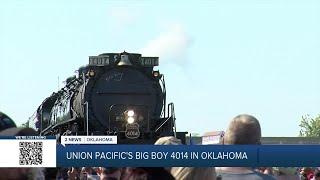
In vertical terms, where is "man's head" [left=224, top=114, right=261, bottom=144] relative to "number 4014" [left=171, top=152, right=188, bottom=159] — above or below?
above

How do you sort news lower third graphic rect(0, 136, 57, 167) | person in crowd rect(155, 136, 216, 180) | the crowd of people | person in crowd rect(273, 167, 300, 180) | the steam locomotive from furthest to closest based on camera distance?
the steam locomotive, person in crowd rect(273, 167, 300, 180), person in crowd rect(155, 136, 216, 180), news lower third graphic rect(0, 136, 57, 167), the crowd of people

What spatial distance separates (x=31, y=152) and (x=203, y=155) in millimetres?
1186

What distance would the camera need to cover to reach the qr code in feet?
13.8

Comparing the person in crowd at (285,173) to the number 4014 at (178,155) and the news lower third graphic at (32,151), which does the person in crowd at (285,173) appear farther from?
the news lower third graphic at (32,151)

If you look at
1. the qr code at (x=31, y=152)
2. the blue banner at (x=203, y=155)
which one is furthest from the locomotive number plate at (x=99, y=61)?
the blue banner at (x=203, y=155)

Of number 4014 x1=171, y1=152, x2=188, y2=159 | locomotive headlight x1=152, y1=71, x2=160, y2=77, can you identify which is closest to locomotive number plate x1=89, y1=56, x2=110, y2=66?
locomotive headlight x1=152, y1=71, x2=160, y2=77

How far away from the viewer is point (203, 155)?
4.41 meters

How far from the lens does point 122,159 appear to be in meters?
4.42

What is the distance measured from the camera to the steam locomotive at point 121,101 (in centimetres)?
1819

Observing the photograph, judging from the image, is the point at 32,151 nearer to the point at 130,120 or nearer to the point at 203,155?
the point at 203,155

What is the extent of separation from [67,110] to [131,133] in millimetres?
2714

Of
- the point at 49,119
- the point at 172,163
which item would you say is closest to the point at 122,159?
the point at 172,163

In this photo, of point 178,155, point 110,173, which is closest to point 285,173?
point 110,173

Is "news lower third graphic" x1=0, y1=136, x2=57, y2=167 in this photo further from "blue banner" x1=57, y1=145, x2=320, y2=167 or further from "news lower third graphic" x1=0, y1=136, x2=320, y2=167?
"blue banner" x1=57, y1=145, x2=320, y2=167
